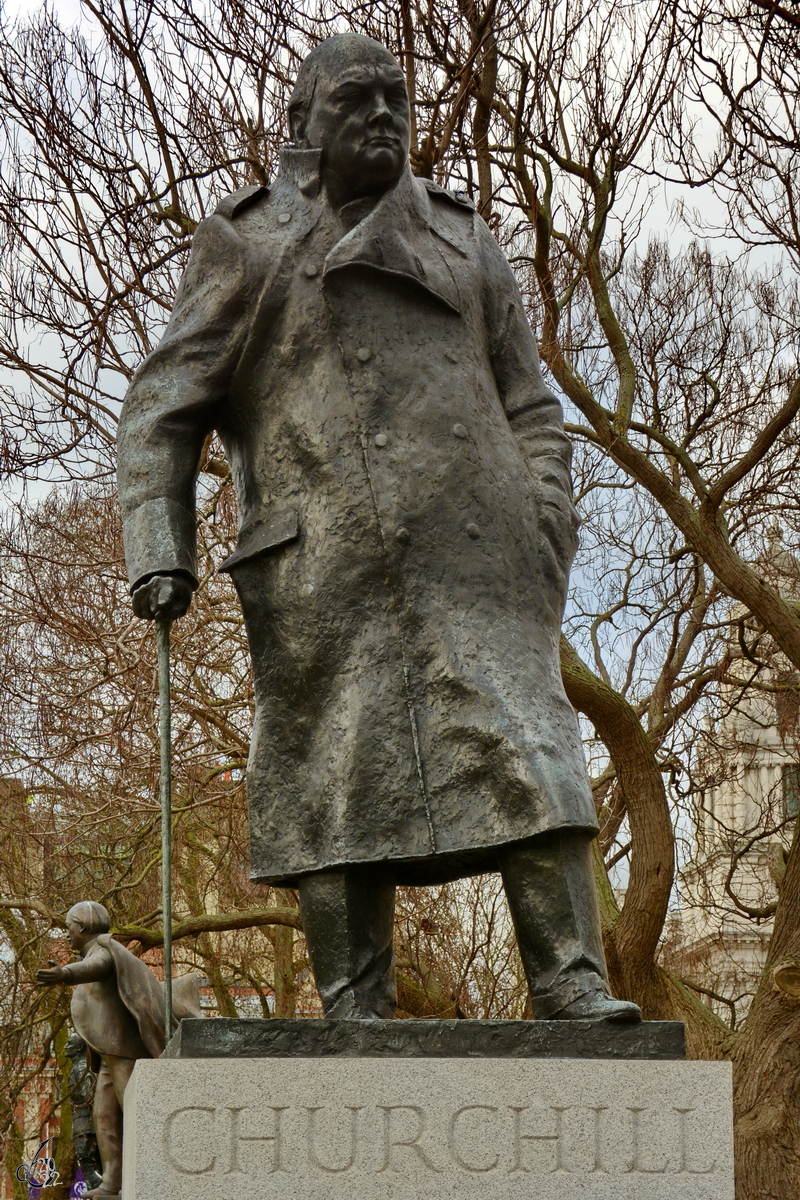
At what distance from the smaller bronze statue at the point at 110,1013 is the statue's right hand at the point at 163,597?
7.47 meters

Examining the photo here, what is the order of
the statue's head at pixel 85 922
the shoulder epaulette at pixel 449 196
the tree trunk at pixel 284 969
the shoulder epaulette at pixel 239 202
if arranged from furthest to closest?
the tree trunk at pixel 284 969, the statue's head at pixel 85 922, the shoulder epaulette at pixel 449 196, the shoulder epaulette at pixel 239 202

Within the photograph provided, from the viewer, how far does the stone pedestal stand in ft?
10.5

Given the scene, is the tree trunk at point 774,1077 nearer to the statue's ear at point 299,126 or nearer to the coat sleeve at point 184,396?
the coat sleeve at point 184,396

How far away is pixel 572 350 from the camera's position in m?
12.7

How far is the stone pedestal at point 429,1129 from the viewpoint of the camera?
3.19m

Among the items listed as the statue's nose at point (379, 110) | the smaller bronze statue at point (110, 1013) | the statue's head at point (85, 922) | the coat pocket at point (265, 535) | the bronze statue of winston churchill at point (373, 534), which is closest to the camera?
the bronze statue of winston churchill at point (373, 534)

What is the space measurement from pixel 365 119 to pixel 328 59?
186 mm

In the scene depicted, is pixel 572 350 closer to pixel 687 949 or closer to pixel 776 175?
pixel 776 175

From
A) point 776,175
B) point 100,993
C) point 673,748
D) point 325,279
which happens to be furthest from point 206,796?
point 325,279

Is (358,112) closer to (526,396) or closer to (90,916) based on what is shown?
(526,396)

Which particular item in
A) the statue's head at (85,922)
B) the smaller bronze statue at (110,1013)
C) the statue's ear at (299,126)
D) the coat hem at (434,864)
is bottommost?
the coat hem at (434,864)

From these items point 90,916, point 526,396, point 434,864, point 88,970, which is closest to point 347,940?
point 434,864

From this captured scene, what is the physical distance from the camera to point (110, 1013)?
37.0 ft

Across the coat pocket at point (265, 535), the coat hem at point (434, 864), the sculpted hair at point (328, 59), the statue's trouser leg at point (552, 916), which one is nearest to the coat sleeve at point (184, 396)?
the coat pocket at point (265, 535)
